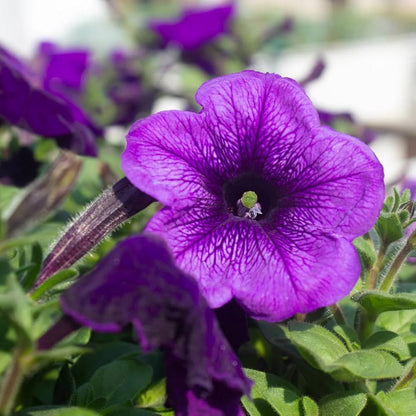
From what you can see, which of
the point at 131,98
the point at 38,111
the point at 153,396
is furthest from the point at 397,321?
the point at 131,98

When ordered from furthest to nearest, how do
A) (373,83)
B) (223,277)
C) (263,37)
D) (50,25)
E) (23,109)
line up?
(373,83), (50,25), (263,37), (23,109), (223,277)

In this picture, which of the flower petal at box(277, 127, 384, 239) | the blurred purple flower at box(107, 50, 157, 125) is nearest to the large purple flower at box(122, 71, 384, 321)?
the flower petal at box(277, 127, 384, 239)

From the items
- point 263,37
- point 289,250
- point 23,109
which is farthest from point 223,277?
point 263,37

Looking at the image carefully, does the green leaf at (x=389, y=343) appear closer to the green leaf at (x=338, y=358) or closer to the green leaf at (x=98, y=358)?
the green leaf at (x=338, y=358)

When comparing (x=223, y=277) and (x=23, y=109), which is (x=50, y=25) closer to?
(x=23, y=109)

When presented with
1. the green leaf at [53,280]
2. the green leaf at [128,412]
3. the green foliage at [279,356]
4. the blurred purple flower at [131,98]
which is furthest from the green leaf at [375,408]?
the blurred purple flower at [131,98]

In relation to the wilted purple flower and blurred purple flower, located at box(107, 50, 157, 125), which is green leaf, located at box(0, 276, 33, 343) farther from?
blurred purple flower, located at box(107, 50, 157, 125)
